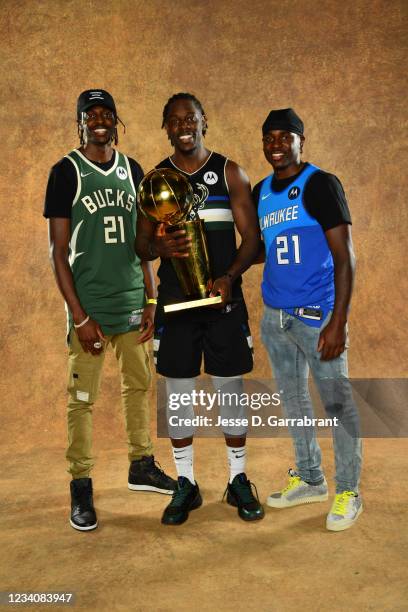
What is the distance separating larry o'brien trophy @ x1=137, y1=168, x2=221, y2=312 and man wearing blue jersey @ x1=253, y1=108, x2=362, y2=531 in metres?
0.36

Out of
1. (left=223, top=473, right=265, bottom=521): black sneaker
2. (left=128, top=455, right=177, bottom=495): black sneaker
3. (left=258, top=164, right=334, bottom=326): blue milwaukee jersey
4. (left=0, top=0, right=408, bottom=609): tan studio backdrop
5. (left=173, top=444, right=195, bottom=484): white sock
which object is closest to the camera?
(left=258, top=164, right=334, bottom=326): blue milwaukee jersey

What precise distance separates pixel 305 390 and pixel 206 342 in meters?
0.58

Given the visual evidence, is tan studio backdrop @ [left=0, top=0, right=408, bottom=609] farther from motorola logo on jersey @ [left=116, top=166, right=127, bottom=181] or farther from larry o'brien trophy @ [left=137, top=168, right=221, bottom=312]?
larry o'brien trophy @ [left=137, top=168, right=221, bottom=312]

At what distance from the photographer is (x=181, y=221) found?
2.83 m

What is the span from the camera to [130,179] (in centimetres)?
330

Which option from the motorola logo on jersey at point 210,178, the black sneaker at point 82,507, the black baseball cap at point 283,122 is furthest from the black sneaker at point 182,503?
the black baseball cap at point 283,122

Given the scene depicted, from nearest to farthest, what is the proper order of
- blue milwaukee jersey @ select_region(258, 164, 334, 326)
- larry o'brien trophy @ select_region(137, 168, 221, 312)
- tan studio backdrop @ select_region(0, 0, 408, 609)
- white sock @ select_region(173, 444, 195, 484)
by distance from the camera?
larry o'brien trophy @ select_region(137, 168, 221, 312), blue milwaukee jersey @ select_region(258, 164, 334, 326), white sock @ select_region(173, 444, 195, 484), tan studio backdrop @ select_region(0, 0, 408, 609)

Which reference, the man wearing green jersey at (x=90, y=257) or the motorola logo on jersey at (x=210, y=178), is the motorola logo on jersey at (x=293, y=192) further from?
the man wearing green jersey at (x=90, y=257)

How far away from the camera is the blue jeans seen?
2941 millimetres

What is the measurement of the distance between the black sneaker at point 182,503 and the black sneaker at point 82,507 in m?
0.36

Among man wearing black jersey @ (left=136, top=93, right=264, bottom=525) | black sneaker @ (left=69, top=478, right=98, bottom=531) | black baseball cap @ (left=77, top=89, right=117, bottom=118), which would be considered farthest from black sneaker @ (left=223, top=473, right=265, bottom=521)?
black baseball cap @ (left=77, top=89, right=117, bottom=118)

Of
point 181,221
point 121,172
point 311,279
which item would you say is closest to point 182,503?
point 311,279

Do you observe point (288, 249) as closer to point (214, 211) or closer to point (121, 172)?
point (214, 211)

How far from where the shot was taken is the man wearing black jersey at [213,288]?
2994mm
